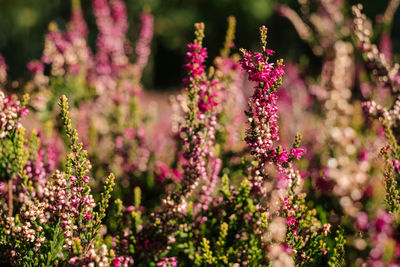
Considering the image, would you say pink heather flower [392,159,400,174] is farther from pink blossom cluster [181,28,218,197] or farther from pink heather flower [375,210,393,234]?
pink blossom cluster [181,28,218,197]

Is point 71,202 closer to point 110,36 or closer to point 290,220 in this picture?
point 290,220

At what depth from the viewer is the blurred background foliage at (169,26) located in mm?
12219

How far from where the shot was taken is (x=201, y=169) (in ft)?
5.16

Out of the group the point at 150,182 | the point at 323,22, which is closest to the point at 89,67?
the point at 150,182

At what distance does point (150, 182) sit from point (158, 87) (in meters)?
12.4

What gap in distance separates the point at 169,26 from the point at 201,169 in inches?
485

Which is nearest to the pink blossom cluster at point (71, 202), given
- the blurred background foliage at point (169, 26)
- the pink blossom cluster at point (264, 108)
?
the pink blossom cluster at point (264, 108)

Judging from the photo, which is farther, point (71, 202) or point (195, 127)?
point (195, 127)

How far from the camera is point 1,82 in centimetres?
243

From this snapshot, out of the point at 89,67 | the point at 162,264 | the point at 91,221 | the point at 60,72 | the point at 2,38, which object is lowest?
the point at 162,264

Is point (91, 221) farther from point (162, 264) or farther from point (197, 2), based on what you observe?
point (197, 2)

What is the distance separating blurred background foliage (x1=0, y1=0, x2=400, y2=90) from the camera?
12219 millimetres

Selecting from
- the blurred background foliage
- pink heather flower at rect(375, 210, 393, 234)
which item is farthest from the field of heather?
the blurred background foliage

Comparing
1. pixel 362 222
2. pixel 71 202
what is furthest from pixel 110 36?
pixel 362 222
